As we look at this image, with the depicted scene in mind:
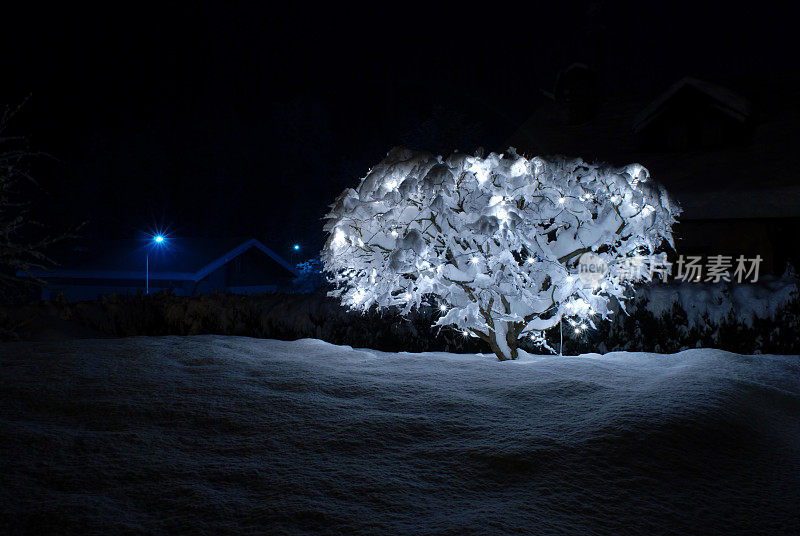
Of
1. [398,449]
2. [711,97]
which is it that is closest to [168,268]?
[711,97]

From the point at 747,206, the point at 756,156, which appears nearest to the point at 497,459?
the point at 747,206

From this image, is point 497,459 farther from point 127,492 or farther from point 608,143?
point 608,143

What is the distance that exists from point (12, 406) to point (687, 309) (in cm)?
832

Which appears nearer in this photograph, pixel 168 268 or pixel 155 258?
pixel 168 268

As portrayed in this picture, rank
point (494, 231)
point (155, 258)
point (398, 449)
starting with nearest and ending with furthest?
1. point (398, 449)
2. point (494, 231)
3. point (155, 258)

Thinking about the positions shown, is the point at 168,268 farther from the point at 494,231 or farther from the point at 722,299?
the point at 722,299

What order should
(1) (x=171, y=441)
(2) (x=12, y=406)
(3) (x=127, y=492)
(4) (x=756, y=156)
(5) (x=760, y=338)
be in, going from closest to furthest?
(3) (x=127, y=492) < (1) (x=171, y=441) < (2) (x=12, y=406) < (5) (x=760, y=338) < (4) (x=756, y=156)

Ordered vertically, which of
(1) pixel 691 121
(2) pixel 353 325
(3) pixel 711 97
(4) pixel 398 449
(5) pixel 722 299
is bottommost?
(4) pixel 398 449

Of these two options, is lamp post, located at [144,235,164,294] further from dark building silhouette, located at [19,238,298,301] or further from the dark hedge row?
the dark hedge row

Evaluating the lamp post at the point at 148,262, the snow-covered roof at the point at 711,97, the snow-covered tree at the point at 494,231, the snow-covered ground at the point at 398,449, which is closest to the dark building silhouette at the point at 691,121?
the snow-covered roof at the point at 711,97

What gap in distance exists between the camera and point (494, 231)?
21.1 feet

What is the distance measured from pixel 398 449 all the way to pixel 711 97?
54.6 feet

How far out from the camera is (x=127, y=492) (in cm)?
328

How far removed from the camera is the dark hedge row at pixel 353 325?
8070 mm
